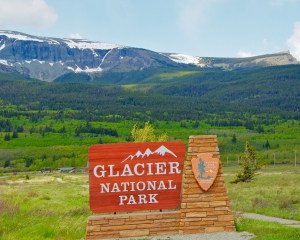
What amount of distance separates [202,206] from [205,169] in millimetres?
1140

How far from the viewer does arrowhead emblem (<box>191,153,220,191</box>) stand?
14438mm

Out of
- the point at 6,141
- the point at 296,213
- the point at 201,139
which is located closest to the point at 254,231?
the point at 201,139

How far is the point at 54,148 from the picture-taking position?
137375 millimetres

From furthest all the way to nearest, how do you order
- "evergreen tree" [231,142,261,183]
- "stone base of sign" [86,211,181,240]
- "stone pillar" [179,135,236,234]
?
"evergreen tree" [231,142,261,183], "stone pillar" [179,135,236,234], "stone base of sign" [86,211,181,240]

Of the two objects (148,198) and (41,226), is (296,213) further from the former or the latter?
(41,226)

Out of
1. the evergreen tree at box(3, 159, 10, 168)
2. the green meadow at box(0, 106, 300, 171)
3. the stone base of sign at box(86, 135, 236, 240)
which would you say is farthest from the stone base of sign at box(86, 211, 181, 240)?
the evergreen tree at box(3, 159, 10, 168)

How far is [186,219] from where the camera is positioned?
14258mm

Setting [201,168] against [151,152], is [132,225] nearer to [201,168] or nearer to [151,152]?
[151,152]

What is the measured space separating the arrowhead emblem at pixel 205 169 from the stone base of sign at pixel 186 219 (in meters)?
0.14

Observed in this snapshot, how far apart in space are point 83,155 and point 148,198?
10778 centimetres

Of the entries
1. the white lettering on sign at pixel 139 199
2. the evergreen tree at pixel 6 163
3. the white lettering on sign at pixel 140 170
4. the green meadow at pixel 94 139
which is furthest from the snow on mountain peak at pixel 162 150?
the evergreen tree at pixel 6 163

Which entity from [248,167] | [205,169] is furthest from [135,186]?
[248,167]

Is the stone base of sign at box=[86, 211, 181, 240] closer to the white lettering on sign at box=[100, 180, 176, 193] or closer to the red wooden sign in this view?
the red wooden sign

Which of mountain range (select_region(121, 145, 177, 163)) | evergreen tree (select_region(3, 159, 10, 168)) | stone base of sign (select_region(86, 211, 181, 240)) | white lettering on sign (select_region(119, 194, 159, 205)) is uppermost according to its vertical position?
mountain range (select_region(121, 145, 177, 163))
